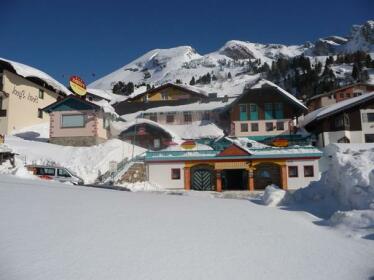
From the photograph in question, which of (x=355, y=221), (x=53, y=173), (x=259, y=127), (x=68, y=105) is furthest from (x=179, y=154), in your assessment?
(x=355, y=221)

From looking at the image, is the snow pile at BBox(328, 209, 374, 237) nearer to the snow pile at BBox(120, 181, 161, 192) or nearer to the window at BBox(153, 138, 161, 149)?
the snow pile at BBox(120, 181, 161, 192)

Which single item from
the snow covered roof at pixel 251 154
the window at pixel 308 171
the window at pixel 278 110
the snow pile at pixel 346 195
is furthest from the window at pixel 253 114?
the snow pile at pixel 346 195

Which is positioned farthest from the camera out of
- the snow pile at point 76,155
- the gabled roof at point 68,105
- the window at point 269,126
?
the window at point 269,126

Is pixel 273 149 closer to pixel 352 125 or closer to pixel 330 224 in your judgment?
pixel 352 125

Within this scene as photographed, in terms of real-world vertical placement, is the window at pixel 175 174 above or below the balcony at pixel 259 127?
below

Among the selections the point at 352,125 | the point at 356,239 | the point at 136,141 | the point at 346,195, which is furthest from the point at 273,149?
the point at 356,239

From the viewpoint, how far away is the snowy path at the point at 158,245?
13.9 ft

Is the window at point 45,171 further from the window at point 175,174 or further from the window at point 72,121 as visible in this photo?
the window at point 72,121

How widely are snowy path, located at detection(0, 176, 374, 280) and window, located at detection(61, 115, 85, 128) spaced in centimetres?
2765

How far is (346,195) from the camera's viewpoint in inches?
373

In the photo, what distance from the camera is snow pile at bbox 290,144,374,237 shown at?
7387mm

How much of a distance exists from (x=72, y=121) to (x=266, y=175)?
66.3 ft

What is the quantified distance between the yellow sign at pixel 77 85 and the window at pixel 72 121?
4.27 metres

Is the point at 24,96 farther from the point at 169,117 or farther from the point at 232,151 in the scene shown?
the point at 232,151
